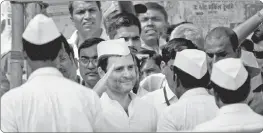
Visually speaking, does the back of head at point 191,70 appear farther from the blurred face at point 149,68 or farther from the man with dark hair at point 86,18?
the man with dark hair at point 86,18

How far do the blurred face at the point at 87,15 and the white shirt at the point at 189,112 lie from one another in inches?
32.9

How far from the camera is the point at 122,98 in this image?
2.78 metres

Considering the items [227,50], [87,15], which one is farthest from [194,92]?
[87,15]

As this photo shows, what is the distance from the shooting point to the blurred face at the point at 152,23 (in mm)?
3277

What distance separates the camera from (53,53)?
242cm

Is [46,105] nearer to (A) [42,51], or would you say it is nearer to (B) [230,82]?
(A) [42,51]

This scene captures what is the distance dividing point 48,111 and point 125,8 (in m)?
1.12

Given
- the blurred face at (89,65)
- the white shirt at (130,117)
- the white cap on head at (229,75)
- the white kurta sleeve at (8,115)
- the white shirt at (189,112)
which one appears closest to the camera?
the white kurta sleeve at (8,115)

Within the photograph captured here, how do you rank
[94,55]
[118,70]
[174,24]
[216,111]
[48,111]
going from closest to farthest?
[48,111]
[216,111]
[118,70]
[94,55]
[174,24]

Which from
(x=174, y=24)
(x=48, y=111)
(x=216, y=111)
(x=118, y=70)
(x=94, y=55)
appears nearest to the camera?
(x=48, y=111)

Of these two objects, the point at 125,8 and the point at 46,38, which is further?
the point at 125,8

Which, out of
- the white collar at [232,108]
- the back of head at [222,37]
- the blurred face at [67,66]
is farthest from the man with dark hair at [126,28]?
the white collar at [232,108]

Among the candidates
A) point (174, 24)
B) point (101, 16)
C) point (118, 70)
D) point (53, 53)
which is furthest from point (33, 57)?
point (174, 24)

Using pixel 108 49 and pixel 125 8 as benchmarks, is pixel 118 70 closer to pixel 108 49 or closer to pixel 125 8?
pixel 108 49
